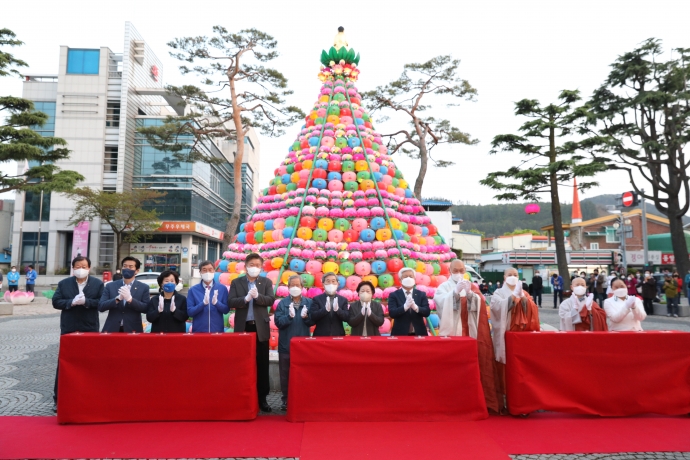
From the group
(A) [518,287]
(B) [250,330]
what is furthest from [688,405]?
(B) [250,330]

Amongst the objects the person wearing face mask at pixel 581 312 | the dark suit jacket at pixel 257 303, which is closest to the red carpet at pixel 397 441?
the dark suit jacket at pixel 257 303

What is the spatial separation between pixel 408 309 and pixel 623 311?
2428 millimetres

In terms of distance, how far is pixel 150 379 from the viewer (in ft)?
14.3

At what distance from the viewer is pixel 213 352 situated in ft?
14.5

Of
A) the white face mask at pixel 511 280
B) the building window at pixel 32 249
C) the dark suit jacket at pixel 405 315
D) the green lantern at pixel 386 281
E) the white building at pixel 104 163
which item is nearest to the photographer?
the white face mask at pixel 511 280

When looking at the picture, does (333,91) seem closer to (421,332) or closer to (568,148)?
(421,332)

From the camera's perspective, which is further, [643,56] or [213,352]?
[643,56]

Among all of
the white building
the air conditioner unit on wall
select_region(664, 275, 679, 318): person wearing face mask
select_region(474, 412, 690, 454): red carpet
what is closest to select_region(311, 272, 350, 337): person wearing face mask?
select_region(474, 412, 690, 454): red carpet

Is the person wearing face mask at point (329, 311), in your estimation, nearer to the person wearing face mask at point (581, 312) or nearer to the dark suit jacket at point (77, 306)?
the dark suit jacket at point (77, 306)

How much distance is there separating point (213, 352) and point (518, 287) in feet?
10.4

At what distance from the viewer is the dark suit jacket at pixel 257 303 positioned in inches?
198

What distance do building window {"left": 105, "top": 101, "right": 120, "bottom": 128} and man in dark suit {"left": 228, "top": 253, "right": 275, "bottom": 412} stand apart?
111ft

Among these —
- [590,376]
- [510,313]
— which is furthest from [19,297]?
[590,376]

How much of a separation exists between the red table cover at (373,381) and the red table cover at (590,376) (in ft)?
1.99
